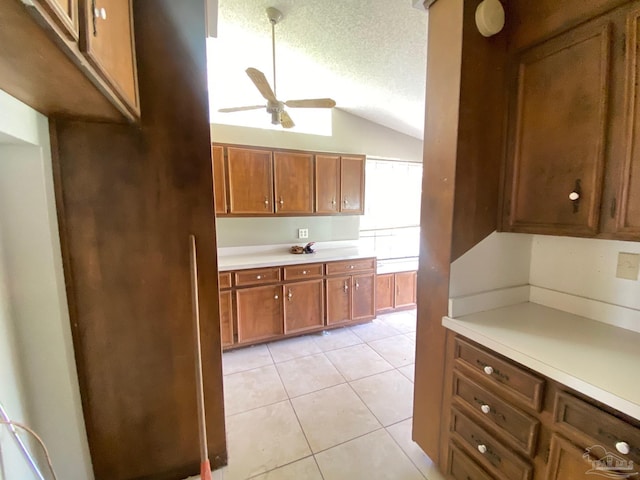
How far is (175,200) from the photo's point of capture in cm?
133

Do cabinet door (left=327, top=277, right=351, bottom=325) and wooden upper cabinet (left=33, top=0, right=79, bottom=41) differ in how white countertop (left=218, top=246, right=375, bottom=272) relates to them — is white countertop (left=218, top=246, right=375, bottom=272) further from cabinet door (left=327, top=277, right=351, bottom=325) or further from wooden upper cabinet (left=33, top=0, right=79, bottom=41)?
wooden upper cabinet (left=33, top=0, right=79, bottom=41)

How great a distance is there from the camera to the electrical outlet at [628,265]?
3.97 ft

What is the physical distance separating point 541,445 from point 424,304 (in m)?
0.70

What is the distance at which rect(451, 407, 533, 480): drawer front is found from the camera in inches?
42.1

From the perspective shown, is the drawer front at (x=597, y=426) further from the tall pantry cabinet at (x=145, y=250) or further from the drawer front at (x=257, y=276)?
the drawer front at (x=257, y=276)

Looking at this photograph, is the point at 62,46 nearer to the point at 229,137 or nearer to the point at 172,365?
the point at 172,365

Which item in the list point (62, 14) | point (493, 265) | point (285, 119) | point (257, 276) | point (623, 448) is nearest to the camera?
point (62, 14)

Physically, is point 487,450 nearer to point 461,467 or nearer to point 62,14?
point 461,467

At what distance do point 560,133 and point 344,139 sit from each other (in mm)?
2705

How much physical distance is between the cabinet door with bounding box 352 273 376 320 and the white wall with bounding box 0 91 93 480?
2.54 metres

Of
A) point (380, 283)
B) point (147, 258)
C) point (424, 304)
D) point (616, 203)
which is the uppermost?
point (616, 203)

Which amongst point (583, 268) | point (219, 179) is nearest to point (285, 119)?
point (219, 179)

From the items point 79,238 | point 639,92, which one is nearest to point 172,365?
point 79,238

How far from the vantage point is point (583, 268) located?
139 cm
